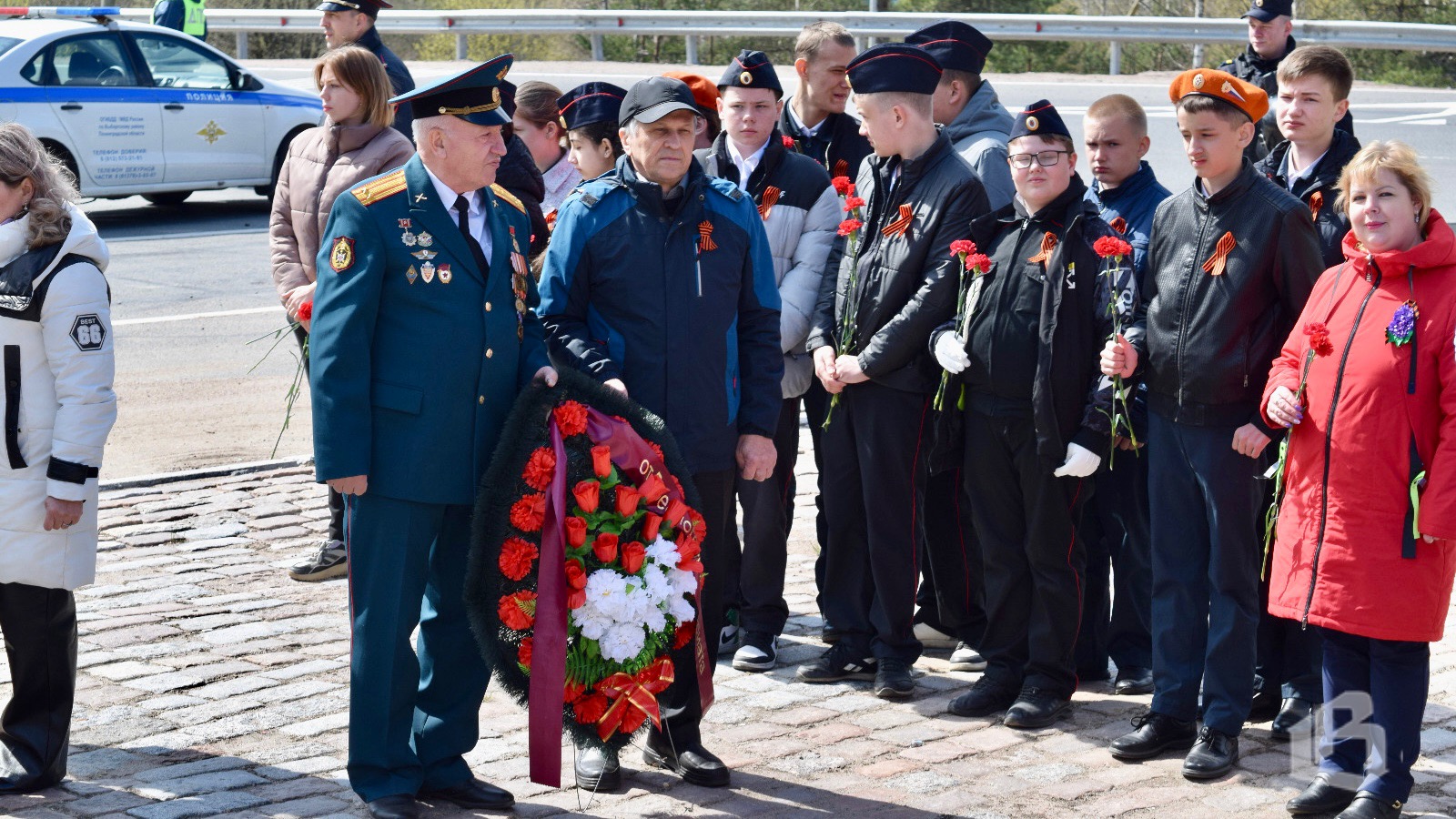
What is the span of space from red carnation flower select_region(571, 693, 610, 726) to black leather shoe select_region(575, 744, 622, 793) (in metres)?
0.25

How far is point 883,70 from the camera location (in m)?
5.78

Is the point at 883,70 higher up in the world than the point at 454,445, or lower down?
higher up

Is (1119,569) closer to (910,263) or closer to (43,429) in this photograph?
(910,263)

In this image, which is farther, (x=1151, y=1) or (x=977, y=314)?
(x=1151, y=1)

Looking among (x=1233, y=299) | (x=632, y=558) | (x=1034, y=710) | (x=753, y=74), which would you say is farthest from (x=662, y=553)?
(x=753, y=74)

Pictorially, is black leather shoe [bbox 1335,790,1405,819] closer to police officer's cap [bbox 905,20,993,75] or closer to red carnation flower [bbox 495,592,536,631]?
red carnation flower [bbox 495,592,536,631]

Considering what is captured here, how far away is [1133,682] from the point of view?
5.93 meters

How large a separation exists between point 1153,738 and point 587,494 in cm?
204

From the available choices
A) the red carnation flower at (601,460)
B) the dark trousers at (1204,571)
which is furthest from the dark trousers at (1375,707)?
→ the red carnation flower at (601,460)

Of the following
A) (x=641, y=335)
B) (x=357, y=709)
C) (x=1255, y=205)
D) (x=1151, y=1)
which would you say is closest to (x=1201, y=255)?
(x=1255, y=205)

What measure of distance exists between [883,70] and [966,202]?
56 centimetres

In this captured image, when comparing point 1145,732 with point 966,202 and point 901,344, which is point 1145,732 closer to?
point 901,344

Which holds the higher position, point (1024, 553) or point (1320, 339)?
point (1320, 339)

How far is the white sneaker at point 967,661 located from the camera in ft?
20.3
